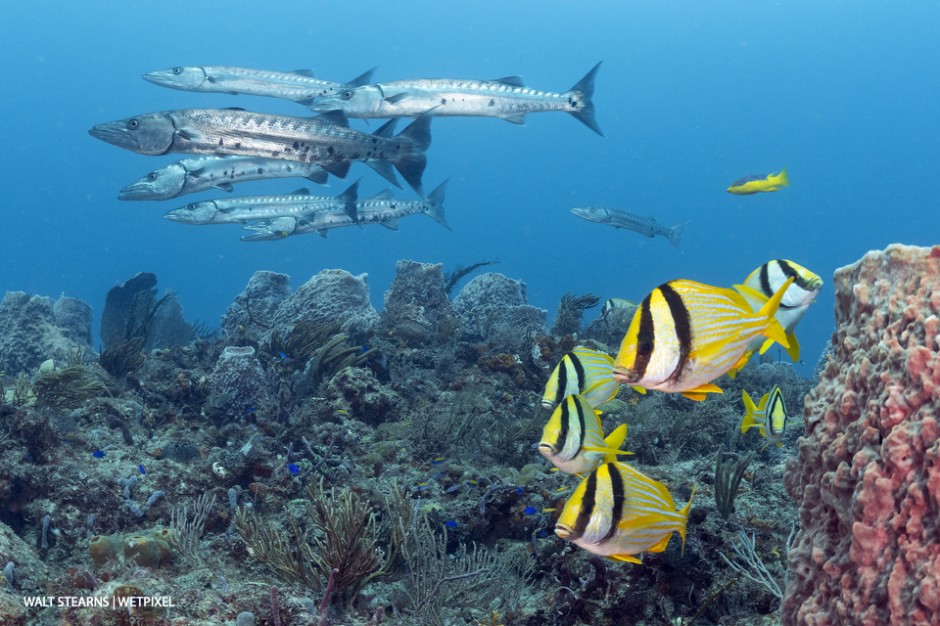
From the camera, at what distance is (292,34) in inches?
5650

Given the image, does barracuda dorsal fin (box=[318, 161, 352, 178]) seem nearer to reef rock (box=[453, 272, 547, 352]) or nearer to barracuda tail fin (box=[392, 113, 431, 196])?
barracuda tail fin (box=[392, 113, 431, 196])

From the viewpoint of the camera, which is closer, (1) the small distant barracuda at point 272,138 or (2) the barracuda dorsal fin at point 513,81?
(1) the small distant barracuda at point 272,138

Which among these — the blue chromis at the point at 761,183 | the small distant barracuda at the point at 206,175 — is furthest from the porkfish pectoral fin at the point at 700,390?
the blue chromis at the point at 761,183

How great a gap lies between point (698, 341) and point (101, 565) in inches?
174

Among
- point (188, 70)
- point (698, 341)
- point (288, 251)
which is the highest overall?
point (288, 251)

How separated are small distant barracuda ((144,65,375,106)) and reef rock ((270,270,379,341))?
11.4 feet

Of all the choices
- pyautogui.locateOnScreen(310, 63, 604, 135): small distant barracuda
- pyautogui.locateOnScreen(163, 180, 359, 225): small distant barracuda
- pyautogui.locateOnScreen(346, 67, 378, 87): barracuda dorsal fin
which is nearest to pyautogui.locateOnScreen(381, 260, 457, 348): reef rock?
pyautogui.locateOnScreen(163, 180, 359, 225): small distant barracuda

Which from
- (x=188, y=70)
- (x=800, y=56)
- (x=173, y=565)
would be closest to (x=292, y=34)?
(x=800, y=56)

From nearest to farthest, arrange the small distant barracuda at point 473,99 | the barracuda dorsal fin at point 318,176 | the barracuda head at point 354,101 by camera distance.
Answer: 1. the barracuda dorsal fin at point 318,176
2. the barracuda head at point 354,101
3. the small distant barracuda at point 473,99

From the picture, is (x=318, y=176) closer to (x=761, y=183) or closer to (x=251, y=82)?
(x=251, y=82)

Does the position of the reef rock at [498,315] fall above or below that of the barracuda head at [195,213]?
below

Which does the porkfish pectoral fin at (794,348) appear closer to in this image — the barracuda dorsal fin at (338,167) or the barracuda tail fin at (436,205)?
the barracuda dorsal fin at (338,167)

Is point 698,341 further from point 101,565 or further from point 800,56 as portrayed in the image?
point 800,56

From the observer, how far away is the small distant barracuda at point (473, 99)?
9.96m
